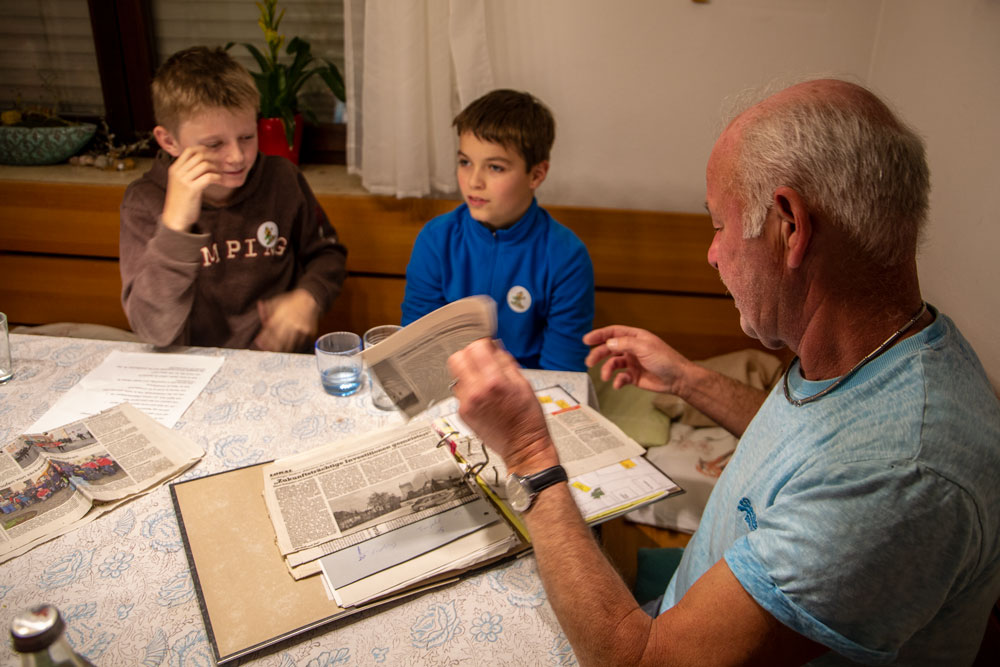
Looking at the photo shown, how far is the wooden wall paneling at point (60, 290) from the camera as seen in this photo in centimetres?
254

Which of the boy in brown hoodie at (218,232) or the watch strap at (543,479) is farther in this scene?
the boy in brown hoodie at (218,232)

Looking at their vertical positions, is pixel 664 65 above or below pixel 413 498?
above

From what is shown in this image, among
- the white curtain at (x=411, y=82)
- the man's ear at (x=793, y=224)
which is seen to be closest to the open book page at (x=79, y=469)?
the man's ear at (x=793, y=224)

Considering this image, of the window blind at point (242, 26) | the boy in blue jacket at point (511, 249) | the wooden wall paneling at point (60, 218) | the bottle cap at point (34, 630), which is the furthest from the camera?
the window blind at point (242, 26)

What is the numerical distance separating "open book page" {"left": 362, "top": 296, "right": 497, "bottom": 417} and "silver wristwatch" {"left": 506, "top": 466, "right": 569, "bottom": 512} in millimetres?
211

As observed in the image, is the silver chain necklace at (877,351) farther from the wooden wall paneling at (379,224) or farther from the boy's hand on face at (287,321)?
the wooden wall paneling at (379,224)

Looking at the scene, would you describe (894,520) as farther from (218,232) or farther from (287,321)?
(218,232)

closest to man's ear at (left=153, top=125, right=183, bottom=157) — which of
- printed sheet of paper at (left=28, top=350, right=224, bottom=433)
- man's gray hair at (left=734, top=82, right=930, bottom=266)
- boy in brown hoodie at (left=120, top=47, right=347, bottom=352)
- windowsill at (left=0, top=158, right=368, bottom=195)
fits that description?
boy in brown hoodie at (left=120, top=47, right=347, bottom=352)

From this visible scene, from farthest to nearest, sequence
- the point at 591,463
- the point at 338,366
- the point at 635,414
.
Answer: the point at 635,414 < the point at 338,366 < the point at 591,463

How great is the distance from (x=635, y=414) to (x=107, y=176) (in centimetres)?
207

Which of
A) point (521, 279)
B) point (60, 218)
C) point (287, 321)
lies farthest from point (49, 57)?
point (521, 279)

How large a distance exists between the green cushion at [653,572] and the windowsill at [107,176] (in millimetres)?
1647

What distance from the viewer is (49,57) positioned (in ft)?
9.26

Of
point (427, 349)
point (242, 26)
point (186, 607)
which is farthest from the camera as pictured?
point (242, 26)
